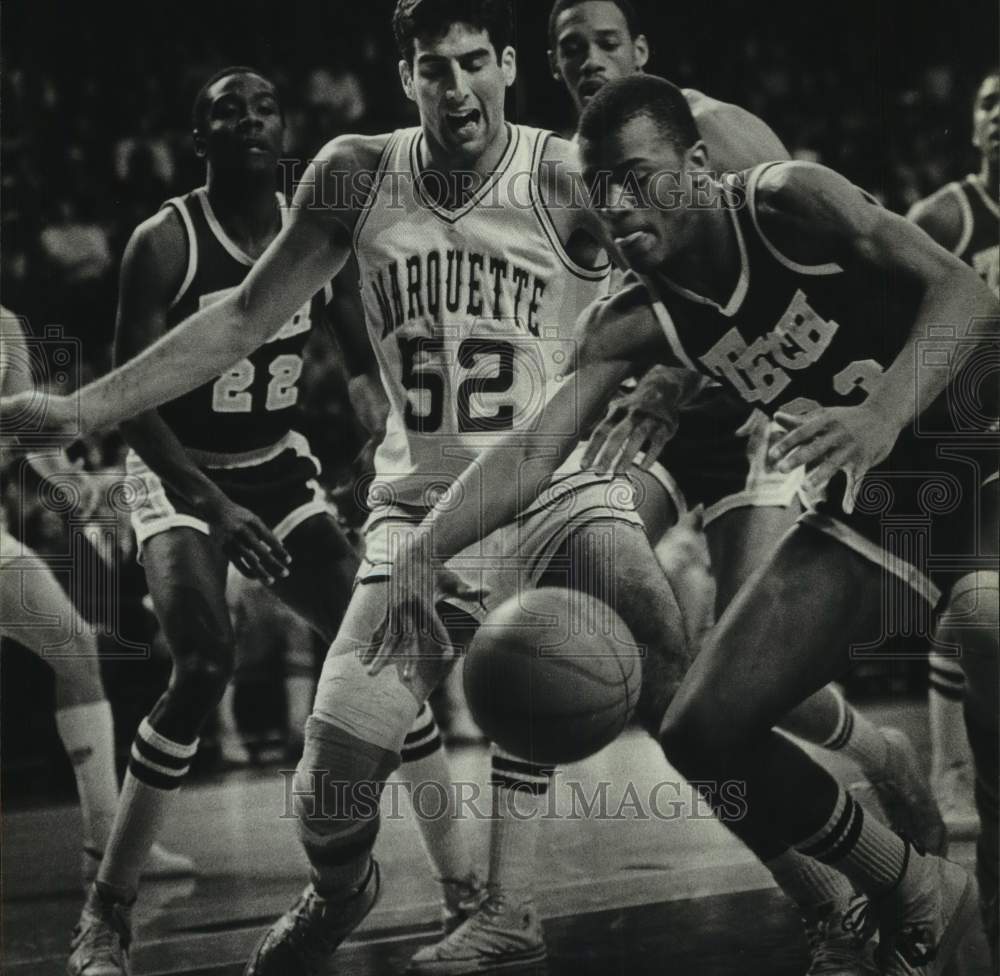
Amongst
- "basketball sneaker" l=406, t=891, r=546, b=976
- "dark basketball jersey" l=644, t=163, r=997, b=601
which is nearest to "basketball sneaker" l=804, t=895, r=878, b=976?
"basketball sneaker" l=406, t=891, r=546, b=976

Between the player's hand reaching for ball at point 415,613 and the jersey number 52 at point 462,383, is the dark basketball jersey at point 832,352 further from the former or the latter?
the player's hand reaching for ball at point 415,613

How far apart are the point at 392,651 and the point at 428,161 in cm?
100

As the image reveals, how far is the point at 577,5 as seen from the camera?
9.43 ft

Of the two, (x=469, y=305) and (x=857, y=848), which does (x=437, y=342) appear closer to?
(x=469, y=305)

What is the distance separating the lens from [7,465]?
2.89 meters

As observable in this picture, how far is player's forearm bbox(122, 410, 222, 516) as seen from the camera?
2.86 m

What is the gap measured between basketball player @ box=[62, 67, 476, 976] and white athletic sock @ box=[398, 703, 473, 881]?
0.02 m

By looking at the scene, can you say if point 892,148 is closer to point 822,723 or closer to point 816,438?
point 816,438

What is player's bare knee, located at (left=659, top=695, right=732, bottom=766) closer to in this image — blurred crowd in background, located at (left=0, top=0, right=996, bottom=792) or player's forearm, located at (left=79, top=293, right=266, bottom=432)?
blurred crowd in background, located at (left=0, top=0, right=996, bottom=792)

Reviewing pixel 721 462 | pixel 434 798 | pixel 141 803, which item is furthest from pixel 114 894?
pixel 721 462

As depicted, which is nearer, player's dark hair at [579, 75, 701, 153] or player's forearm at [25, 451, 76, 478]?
player's dark hair at [579, 75, 701, 153]

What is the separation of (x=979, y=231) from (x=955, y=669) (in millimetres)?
923

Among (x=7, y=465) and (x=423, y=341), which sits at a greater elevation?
(x=423, y=341)

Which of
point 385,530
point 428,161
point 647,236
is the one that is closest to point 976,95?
point 647,236
